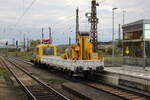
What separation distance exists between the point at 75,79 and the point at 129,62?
8.85 meters

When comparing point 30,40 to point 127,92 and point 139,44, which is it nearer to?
point 139,44

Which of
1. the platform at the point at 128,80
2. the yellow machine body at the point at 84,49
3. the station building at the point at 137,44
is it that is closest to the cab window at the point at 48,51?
the station building at the point at 137,44

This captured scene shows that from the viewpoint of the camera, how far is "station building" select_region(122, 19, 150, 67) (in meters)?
26.2

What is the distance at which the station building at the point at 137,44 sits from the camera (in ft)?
85.9

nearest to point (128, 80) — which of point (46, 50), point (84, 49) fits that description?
point (84, 49)

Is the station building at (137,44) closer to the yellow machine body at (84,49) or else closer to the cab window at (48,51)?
the yellow machine body at (84,49)

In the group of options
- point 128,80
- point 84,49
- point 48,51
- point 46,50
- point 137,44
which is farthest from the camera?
point 48,51

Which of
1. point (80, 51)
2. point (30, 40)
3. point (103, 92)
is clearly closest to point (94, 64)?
point (80, 51)

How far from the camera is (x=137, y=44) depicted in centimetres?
2781

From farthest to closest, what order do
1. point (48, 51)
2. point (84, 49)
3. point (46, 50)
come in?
point (48, 51) → point (46, 50) → point (84, 49)

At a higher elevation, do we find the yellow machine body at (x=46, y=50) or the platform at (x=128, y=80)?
the yellow machine body at (x=46, y=50)

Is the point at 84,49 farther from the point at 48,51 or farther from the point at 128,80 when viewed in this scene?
the point at 48,51

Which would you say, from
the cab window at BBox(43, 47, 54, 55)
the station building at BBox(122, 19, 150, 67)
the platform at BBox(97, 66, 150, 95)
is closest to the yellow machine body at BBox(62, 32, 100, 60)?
the platform at BBox(97, 66, 150, 95)

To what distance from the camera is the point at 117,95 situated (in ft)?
43.6
